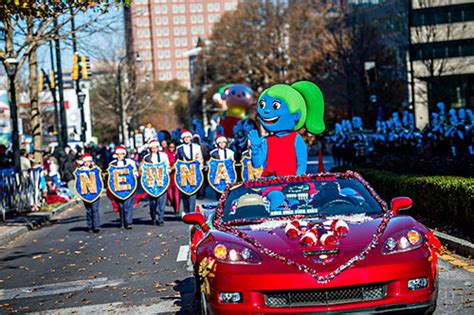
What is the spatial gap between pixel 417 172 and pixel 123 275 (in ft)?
26.8

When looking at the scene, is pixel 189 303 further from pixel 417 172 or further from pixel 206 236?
pixel 417 172

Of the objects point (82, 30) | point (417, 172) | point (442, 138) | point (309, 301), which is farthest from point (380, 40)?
point (309, 301)

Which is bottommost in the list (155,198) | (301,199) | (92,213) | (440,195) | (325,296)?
(92,213)

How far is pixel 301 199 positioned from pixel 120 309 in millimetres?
2318

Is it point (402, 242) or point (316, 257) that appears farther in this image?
point (402, 242)

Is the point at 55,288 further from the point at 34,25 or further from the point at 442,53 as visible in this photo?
the point at 442,53

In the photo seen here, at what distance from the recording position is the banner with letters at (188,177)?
19406 mm

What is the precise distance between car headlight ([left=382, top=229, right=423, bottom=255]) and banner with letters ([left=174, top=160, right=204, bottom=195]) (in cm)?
1253

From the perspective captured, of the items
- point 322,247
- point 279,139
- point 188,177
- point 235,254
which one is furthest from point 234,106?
point 322,247

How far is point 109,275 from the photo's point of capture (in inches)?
473

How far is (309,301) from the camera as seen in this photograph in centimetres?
657

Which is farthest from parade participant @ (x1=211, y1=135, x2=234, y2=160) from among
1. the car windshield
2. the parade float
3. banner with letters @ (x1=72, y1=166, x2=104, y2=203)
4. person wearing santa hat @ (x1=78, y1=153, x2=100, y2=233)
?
the parade float

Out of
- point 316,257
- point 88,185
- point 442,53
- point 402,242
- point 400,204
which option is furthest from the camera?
point 442,53

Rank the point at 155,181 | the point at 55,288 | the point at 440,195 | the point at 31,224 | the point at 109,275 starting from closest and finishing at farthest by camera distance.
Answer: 1. the point at 55,288
2. the point at 109,275
3. the point at 440,195
4. the point at 155,181
5. the point at 31,224
